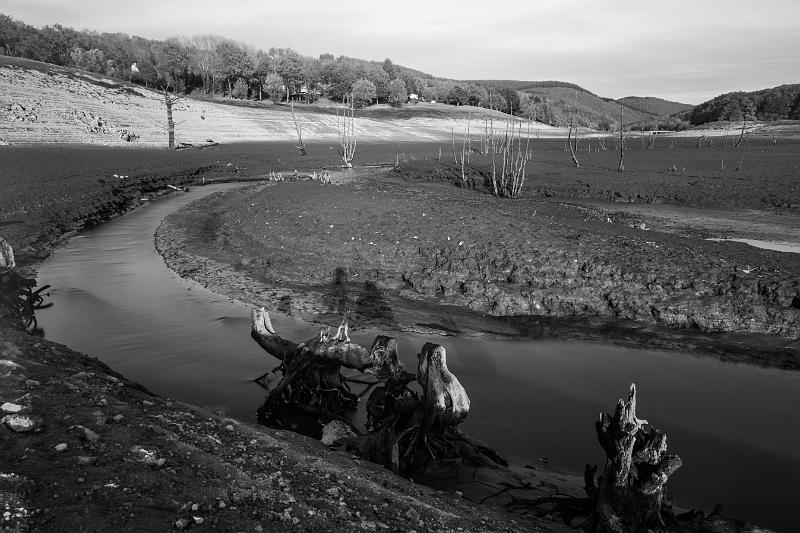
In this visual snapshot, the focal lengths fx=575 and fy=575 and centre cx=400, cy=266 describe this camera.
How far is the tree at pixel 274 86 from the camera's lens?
10819 cm

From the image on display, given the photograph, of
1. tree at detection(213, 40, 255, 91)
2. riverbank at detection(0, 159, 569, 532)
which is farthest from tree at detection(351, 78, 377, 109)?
riverbank at detection(0, 159, 569, 532)

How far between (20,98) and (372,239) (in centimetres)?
5371

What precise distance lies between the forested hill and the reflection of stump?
132176mm

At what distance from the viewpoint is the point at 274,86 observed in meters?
108

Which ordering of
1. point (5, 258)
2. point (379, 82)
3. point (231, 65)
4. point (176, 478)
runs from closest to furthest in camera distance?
point (176, 478) < point (5, 258) < point (231, 65) < point (379, 82)

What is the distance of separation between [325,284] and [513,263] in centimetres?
416

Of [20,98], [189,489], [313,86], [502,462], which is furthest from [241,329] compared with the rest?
[313,86]

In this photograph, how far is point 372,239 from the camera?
14547 millimetres

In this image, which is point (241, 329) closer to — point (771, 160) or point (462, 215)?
point (462, 215)

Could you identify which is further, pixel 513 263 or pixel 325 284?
pixel 325 284

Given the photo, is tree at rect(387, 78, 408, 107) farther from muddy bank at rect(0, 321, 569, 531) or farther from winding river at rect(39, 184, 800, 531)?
muddy bank at rect(0, 321, 569, 531)

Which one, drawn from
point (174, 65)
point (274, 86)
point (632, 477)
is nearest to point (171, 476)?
point (632, 477)

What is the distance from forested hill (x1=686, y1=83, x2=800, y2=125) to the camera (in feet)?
407

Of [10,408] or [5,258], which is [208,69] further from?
[10,408]
